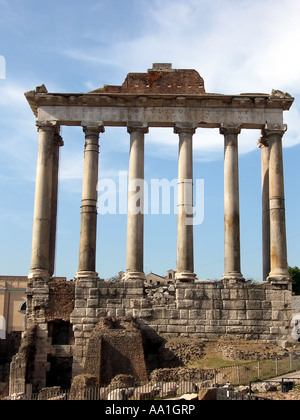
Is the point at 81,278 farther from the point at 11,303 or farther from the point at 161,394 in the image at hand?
the point at 11,303

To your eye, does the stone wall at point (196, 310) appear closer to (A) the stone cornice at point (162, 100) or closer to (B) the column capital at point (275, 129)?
(B) the column capital at point (275, 129)

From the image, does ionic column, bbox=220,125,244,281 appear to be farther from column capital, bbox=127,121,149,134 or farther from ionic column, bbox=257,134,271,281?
column capital, bbox=127,121,149,134

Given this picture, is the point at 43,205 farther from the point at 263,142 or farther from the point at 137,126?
the point at 263,142

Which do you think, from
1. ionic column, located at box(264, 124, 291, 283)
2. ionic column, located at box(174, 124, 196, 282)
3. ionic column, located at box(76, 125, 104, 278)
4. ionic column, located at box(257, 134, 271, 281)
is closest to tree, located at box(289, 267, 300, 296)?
ionic column, located at box(257, 134, 271, 281)

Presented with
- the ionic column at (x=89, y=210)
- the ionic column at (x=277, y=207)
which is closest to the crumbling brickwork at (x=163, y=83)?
the ionic column at (x=89, y=210)

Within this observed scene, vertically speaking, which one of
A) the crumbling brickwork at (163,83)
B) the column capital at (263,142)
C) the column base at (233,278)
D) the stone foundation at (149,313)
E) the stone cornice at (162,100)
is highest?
the crumbling brickwork at (163,83)

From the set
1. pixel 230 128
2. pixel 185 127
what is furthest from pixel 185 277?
pixel 230 128

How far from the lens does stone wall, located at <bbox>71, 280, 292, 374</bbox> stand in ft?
80.3

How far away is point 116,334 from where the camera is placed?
2200 centimetres

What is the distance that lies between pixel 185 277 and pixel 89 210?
5.00 m

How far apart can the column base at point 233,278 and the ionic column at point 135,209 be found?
3.47 m

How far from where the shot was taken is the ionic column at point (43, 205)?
2544cm

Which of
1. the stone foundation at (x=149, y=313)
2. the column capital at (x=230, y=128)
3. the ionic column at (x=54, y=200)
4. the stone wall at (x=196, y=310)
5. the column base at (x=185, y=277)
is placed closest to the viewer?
the stone foundation at (x=149, y=313)
